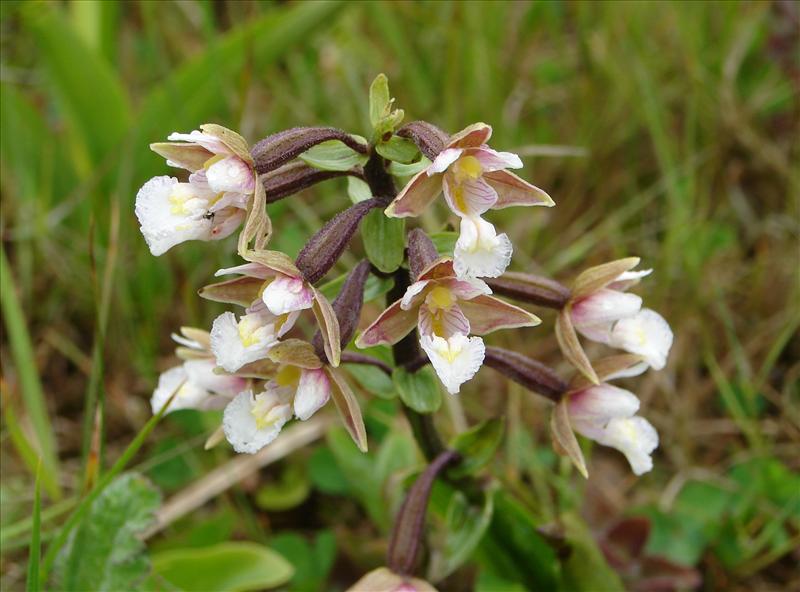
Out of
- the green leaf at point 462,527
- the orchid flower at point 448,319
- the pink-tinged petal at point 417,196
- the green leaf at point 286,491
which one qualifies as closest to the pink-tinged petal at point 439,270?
the orchid flower at point 448,319

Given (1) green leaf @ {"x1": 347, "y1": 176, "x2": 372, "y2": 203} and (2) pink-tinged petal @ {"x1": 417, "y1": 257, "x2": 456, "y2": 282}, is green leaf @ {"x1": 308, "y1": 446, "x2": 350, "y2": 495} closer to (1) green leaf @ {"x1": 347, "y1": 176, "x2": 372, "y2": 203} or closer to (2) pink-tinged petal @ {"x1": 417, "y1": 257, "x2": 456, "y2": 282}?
(1) green leaf @ {"x1": 347, "y1": 176, "x2": 372, "y2": 203}

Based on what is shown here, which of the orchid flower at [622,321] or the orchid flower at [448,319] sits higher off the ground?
the orchid flower at [448,319]

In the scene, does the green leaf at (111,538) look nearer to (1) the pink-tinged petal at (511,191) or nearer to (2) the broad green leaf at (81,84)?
(1) the pink-tinged petal at (511,191)

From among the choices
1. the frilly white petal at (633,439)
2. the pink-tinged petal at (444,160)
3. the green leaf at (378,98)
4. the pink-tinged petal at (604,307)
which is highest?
the green leaf at (378,98)

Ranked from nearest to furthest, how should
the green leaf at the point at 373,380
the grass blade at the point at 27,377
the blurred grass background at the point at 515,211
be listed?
the green leaf at the point at 373,380, the grass blade at the point at 27,377, the blurred grass background at the point at 515,211

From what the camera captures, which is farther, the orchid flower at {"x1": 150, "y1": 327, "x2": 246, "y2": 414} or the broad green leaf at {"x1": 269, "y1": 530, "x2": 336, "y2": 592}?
the broad green leaf at {"x1": 269, "y1": 530, "x2": 336, "y2": 592}

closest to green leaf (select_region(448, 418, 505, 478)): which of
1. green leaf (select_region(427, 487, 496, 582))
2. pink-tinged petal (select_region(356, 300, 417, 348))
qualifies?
green leaf (select_region(427, 487, 496, 582))

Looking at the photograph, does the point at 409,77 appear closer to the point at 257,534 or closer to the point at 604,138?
the point at 604,138

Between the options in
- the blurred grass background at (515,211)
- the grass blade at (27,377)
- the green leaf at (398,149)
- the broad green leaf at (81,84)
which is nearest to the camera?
the green leaf at (398,149)
